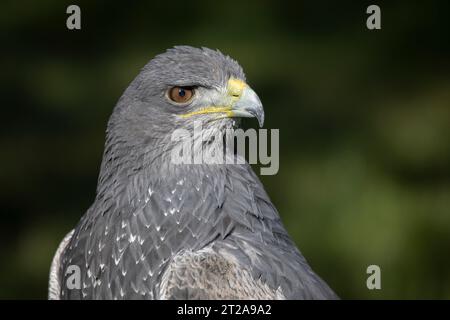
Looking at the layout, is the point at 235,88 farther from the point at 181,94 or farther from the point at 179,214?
the point at 179,214

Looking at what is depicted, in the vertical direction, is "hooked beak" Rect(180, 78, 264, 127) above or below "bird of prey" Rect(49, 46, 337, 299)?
above

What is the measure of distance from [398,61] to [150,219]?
14.6 ft

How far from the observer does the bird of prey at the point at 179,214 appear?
3.64 meters

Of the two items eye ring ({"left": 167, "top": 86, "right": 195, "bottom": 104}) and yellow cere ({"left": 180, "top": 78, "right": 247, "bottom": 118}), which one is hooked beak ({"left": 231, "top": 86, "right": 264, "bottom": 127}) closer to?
yellow cere ({"left": 180, "top": 78, "right": 247, "bottom": 118})

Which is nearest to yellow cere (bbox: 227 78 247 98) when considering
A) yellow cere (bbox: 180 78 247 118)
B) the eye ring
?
yellow cere (bbox: 180 78 247 118)

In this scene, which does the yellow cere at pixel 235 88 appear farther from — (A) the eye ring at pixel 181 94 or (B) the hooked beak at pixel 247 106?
(A) the eye ring at pixel 181 94

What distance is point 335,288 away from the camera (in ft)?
22.3

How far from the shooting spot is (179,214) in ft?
12.5

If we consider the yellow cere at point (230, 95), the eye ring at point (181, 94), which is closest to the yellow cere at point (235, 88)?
the yellow cere at point (230, 95)

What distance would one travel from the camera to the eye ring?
156 inches

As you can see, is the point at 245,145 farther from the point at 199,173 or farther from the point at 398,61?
the point at 398,61

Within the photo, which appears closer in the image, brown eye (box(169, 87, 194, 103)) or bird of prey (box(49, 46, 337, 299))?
bird of prey (box(49, 46, 337, 299))

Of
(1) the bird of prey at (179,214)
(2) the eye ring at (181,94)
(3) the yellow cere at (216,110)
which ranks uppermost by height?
(2) the eye ring at (181,94)
